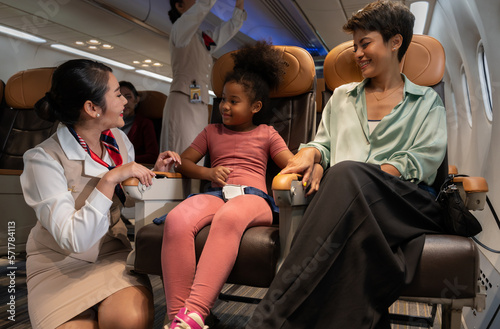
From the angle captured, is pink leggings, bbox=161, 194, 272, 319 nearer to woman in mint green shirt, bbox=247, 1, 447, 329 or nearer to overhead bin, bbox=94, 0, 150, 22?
woman in mint green shirt, bbox=247, 1, 447, 329

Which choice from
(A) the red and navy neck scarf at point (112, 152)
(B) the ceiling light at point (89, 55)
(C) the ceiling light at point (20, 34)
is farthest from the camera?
(B) the ceiling light at point (89, 55)

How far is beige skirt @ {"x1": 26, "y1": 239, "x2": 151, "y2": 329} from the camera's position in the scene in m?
1.31

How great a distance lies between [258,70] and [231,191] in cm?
72

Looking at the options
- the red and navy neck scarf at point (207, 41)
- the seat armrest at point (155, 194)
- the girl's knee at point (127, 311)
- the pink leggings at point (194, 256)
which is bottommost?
the girl's knee at point (127, 311)

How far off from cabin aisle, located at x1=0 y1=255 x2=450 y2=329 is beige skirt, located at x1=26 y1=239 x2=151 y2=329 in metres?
0.65

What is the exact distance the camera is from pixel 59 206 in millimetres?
1335

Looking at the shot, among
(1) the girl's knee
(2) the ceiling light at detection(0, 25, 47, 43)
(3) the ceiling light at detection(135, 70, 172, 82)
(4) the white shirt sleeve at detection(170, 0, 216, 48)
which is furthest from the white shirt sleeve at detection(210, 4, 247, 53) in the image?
(3) the ceiling light at detection(135, 70, 172, 82)

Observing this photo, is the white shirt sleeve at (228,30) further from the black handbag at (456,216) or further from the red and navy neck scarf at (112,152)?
the black handbag at (456,216)

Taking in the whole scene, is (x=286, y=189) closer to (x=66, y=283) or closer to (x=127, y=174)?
(x=127, y=174)

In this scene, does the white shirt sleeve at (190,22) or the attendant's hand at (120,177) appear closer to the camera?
the attendant's hand at (120,177)

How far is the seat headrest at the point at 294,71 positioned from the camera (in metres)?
2.14

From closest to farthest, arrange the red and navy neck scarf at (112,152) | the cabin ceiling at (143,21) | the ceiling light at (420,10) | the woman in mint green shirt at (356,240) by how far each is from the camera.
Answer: the woman in mint green shirt at (356,240)
the red and navy neck scarf at (112,152)
the cabin ceiling at (143,21)
the ceiling light at (420,10)

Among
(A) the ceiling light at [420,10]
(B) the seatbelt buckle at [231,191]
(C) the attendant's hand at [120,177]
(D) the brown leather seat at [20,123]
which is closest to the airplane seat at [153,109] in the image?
(D) the brown leather seat at [20,123]

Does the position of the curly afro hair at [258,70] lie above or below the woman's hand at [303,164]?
above
